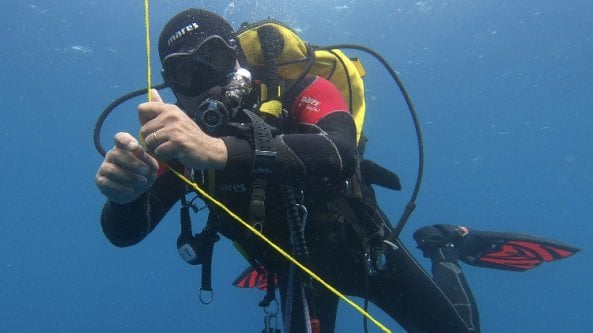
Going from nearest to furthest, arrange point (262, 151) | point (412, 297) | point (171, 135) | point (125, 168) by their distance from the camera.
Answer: point (171, 135), point (125, 168), point (262, 151), point (412, 297)

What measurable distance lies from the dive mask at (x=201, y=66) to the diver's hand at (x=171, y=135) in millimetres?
981

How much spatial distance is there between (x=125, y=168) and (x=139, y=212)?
956mm

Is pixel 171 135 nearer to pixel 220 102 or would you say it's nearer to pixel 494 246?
pixel 220 102

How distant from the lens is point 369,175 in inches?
155

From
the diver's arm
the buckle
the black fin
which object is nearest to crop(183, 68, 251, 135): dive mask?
the buckle

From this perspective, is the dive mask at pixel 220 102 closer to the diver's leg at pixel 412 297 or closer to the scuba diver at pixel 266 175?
the scuba diver at pixel 266 175

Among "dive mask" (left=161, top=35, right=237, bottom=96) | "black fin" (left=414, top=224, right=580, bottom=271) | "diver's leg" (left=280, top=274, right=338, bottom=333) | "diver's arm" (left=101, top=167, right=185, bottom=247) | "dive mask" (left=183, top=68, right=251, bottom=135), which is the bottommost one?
"diver's leg" (left=280, top=274, right=338, bottom=333)

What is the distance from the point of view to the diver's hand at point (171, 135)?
6.34 ft

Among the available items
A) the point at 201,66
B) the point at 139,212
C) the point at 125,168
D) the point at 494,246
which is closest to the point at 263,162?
the point at 125,168

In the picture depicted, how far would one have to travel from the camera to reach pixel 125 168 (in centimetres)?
213

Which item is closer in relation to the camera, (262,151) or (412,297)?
(262,151)

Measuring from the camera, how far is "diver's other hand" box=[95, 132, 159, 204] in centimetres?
204

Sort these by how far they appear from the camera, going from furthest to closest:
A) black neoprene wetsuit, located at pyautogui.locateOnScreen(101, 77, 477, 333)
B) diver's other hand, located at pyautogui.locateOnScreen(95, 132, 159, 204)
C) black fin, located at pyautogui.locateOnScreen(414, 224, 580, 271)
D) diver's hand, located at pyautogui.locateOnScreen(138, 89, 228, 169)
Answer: black fin, located at pyautogui.locateOnScreen(414, 224, 580, 271), black neoprene wetsuit, located at pyautogui.locateOnScreen(101, 77, 477, 333), diver's other hand, located at pyautogui.locateOnScreen(95, 132, 159, 204), diver's hand, located at pyautogui.locateOnScreen(138, 89, 228, 169)

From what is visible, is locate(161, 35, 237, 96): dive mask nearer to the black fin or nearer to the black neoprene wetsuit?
the black neoprene wetsuit
